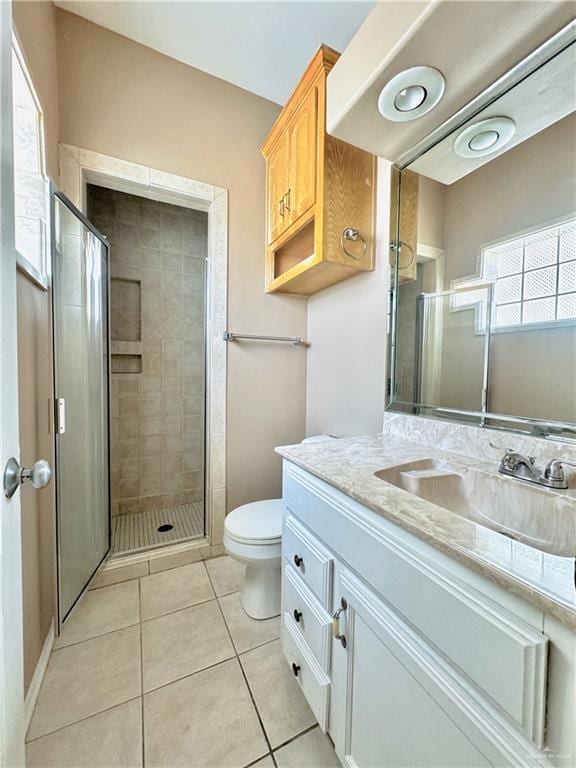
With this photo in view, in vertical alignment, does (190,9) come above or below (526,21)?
above

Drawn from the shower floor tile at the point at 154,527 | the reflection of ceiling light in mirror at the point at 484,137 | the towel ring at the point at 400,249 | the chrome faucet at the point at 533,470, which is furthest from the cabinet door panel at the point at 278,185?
the shower floor tile at the point at 154,527

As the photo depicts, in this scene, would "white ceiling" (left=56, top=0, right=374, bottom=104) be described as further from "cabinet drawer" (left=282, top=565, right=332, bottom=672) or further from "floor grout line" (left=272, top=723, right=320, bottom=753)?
"floor grout line" (left=272, top=723, right=320, bottom=753)

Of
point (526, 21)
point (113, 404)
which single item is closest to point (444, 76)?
point (526, 21)

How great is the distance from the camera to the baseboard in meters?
1.00

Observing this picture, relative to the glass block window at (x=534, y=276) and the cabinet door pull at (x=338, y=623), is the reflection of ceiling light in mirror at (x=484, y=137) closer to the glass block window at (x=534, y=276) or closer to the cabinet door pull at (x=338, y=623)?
the glass block window at (x=534, y=276)

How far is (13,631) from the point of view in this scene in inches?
23.7

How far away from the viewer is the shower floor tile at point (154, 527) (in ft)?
6.26

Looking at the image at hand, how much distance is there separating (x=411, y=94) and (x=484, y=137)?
0.29 metres

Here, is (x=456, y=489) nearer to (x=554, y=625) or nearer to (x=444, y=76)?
(x=554, y=625)

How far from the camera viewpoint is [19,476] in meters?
0.59

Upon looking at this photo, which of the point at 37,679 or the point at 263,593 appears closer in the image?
the point at 37,679

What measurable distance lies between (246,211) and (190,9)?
853mm

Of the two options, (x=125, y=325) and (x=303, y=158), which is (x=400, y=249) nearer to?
(x=303, y=158)

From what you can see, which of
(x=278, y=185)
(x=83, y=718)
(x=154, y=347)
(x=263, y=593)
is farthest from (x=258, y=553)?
(x=278, y=185)
